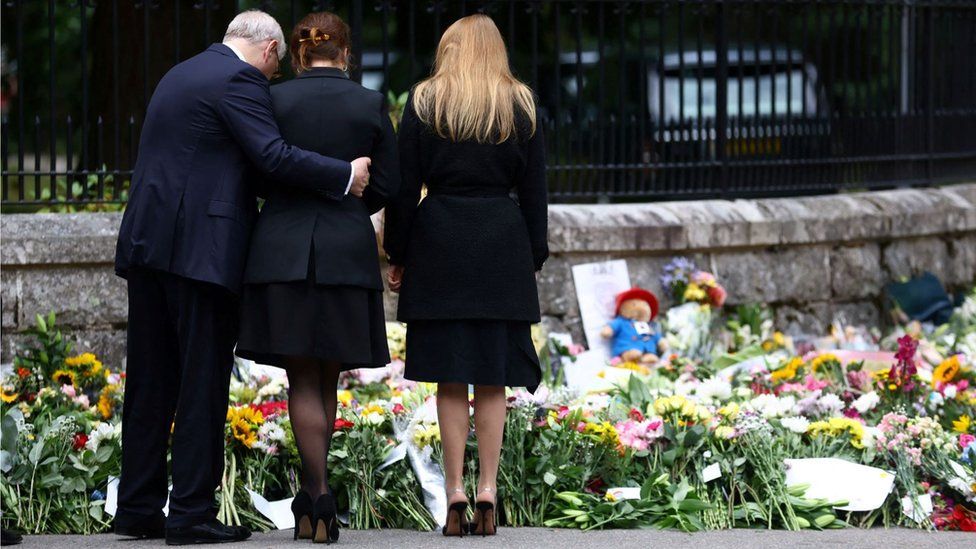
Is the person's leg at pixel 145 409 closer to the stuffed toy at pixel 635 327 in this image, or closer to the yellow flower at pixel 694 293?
the stuffed toy at pixel 635 327

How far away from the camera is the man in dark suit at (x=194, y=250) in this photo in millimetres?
4590

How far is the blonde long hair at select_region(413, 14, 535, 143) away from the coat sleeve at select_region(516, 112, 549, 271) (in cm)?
13

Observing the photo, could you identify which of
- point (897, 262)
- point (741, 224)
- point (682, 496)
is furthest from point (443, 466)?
point (897, 262)

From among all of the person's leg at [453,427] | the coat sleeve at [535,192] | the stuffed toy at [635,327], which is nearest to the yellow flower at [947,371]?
the stuffed toy at [635,327]

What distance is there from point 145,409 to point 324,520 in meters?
0.71

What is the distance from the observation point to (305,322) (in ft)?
15.0

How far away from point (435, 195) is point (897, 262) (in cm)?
486

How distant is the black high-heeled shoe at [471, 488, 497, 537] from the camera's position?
4.80 m

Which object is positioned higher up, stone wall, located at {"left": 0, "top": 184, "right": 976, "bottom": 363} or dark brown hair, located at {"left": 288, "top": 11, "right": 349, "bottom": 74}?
dark brown hair, located at {"left": 288, "top": 11, "right": 349, "bottom": 74}

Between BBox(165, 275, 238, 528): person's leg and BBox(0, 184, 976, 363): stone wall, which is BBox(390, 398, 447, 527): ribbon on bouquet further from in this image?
BBox(0, 184, 976, 363): stone wall

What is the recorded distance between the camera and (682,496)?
201 inches

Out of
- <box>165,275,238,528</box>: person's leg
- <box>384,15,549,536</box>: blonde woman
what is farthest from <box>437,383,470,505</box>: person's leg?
<box>165,275,238,528</box>: person's leg

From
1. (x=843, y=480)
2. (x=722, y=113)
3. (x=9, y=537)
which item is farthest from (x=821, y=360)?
(x=9, y=537)

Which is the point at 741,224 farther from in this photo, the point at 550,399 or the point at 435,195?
the point at 435,195
